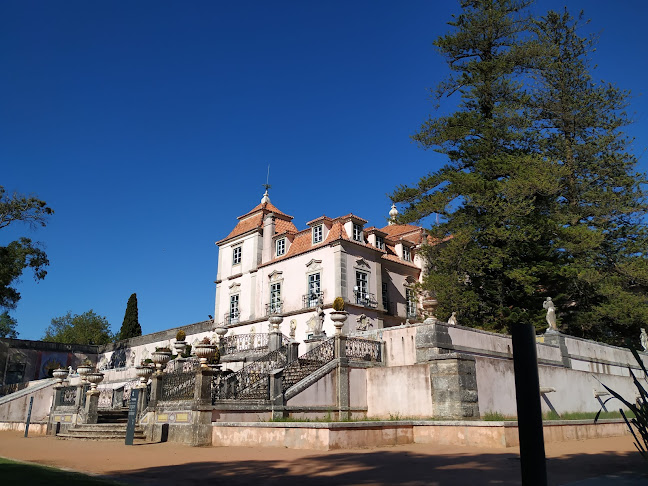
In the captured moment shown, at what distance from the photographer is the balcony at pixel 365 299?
29.7m

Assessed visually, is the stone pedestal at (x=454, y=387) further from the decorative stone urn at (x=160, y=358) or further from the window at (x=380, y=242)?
the window at (x=380, y=242)

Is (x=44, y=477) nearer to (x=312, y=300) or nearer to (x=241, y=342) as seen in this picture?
(x=241, y=342)

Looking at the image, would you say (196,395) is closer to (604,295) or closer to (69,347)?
(604,295)

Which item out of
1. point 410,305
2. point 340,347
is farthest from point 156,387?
point 410,305

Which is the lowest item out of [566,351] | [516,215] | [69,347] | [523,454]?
[523,454]

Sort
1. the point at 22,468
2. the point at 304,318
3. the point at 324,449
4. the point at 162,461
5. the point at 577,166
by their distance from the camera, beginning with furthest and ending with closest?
the point at 304,318 → the point at 577,166 → the point at 324,449 → the point at 162,461 → the point at 22,468

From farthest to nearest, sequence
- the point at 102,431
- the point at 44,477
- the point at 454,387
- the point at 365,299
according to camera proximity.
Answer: the point at 365,299
the point at 102,431
the point at 454,387
the point at 44,477

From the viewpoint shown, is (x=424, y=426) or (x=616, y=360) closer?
(x=424, y=426)

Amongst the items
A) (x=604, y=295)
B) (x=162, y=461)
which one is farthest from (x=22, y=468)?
(x=604, y=295)

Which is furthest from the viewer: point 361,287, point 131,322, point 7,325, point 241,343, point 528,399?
point 7,325

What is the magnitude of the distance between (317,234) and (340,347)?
16.4 metres

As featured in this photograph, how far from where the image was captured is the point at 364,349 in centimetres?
1661

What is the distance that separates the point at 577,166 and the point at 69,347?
3954cm

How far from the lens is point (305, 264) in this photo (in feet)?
102
